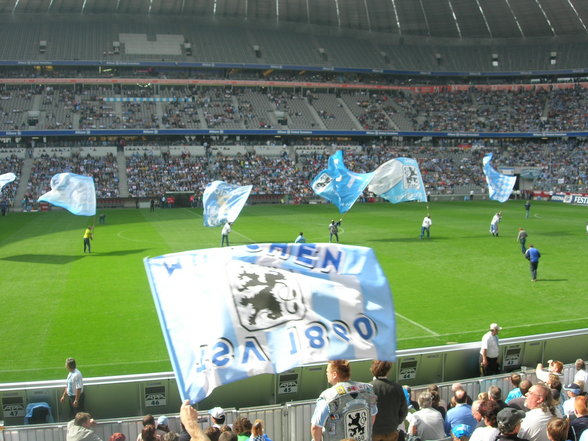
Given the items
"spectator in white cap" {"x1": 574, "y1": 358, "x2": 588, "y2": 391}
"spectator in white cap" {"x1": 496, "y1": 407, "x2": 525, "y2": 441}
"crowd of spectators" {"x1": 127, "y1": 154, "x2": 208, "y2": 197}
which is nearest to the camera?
"spectator in white cap" {"x1": 496, "y1": 407, "x2": 525, "y2": 441}

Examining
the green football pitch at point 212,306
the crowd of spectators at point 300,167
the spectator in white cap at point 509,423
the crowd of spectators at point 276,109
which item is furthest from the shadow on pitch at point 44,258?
the crowd of spectators at point 276,109

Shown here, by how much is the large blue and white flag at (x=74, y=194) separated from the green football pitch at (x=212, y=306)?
7.68 ft

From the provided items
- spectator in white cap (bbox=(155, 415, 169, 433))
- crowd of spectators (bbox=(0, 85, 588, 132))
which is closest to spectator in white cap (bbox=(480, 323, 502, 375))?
spectator in white cap (bbox=(155, 415, 169, 433))

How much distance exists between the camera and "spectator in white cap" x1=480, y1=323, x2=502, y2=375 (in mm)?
11953

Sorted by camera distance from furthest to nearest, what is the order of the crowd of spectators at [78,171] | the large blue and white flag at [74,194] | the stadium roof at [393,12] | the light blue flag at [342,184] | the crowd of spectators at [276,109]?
the stadium roof at [393,12] → the crowd of spectators at [276,109] → the crowd of spectators at [78,171] → the light blue flag at [342,184] → the large blue and white flag at [74,194]

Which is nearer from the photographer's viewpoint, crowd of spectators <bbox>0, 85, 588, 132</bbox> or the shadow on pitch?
the shadow on pitch

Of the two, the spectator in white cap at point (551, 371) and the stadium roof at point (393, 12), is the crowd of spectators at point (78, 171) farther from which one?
the spectator in white cap at point (551, 371)

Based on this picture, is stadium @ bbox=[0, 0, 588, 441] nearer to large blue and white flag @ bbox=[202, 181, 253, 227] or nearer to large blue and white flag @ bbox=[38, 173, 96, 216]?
large blue and white flag @ bbox=[202, 181, 253, 227]

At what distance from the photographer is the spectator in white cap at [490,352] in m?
12.0

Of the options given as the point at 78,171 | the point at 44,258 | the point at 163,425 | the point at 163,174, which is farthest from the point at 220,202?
the point at 78,171

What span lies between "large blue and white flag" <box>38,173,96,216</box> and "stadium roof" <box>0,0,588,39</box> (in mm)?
57011


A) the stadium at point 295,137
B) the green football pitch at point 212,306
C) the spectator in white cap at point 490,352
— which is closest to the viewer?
the spectator in white cap at point 490,352

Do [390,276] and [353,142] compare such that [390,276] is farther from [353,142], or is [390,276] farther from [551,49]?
[551,49]

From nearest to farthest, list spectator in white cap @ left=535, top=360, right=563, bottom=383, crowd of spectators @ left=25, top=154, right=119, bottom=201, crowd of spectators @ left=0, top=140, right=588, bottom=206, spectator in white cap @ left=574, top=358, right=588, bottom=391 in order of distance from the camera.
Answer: spectator in white cap @ left=535, top=360, right=563, bottom=383 < spectator in white cap @ left=574, top=358, right=588, bottom=391 < crowd of spectators @ left=25, top=154, right=119, bottom=201 < crowd of spectators @ left=0, top=140, right=588, bottom=206
